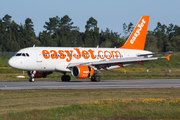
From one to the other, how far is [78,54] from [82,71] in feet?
16.5

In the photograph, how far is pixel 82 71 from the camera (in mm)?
37875

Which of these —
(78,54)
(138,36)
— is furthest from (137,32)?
(78,54)

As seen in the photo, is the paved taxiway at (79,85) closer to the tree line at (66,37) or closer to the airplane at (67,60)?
the airplane at (67,60)

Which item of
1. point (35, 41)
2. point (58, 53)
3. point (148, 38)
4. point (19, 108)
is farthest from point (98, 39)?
point (19, 108)

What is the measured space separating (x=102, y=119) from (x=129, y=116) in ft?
4.74

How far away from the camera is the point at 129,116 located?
14242 mm

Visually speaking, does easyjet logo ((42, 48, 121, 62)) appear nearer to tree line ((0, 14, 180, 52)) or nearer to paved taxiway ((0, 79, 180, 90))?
paved taxiway ((0, 79, 180, 90))

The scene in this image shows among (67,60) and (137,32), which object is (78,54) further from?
(137,32)

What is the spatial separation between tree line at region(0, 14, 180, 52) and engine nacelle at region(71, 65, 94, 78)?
77537 millimetres

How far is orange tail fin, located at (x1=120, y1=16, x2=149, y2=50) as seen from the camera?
5008cm

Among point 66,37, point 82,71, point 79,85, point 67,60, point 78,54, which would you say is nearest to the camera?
point 79,85

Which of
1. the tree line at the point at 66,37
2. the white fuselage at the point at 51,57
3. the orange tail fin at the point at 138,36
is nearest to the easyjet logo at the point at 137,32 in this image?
the orange tail fin at the point at 138,36

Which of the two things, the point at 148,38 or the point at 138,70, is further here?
the point at 148,38

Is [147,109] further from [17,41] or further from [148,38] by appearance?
[148,38]
